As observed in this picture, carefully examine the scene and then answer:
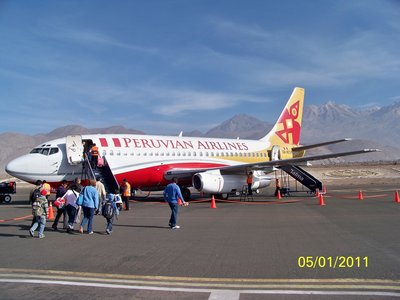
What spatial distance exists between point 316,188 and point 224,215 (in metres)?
12.9

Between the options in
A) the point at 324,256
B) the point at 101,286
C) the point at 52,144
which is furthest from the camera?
the point at 52,144

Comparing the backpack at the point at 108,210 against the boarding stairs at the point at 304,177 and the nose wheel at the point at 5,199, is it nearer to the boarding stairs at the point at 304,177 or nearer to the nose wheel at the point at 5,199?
the nose wheel at the point at 5,199

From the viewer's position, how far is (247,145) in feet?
101

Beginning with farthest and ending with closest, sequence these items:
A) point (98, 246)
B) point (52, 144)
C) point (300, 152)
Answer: point (300, 152) < point (52, 144) < point (98, 246)

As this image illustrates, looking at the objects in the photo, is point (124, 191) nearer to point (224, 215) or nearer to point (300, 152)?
point (224, 215)

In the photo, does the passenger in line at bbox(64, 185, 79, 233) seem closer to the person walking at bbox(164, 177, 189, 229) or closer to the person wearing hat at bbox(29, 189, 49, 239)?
the person wearing hat at bbox(29, 189, 49, 239)

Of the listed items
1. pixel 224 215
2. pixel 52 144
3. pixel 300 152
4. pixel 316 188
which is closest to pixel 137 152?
pixel 52 144

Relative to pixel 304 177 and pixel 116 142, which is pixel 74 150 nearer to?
pixel 116 142
